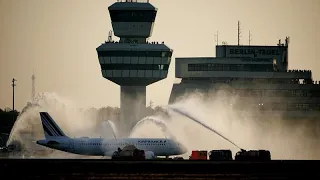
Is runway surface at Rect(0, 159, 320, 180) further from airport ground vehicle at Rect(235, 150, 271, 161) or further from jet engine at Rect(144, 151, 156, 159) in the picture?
jet engine at Rect(144, 151, 156, 159)

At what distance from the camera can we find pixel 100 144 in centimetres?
19825

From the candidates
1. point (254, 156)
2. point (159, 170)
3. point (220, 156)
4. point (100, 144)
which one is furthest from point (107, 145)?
point (159, 170)

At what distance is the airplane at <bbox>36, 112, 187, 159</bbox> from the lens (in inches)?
7721

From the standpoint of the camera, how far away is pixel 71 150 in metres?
197

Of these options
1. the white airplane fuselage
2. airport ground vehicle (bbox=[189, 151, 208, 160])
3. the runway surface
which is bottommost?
the runway surface

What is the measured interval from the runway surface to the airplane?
106 feet

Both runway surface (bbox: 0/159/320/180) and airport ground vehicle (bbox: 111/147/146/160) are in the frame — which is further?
airport ground vehicle (bbox: 111/147/146/160)

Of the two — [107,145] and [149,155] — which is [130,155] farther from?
[107,145]

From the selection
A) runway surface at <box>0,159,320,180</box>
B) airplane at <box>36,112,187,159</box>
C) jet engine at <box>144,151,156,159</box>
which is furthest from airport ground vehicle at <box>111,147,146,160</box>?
airplane at <box>36,112,187,159</box>

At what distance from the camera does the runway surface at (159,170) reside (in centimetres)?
12912

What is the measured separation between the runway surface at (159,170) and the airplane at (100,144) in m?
32.3

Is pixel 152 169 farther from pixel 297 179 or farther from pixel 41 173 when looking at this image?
pixel 297 179

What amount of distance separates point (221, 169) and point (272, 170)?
240 inches

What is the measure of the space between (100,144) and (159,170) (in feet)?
185
